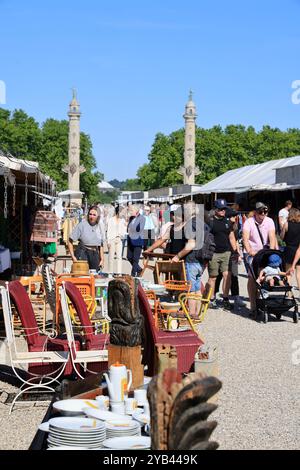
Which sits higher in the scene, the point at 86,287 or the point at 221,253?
the point at 221,253

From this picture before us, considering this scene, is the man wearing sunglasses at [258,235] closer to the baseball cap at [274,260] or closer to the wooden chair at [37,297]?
the baseball cap at [274,260]

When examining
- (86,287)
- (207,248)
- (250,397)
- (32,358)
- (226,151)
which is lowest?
(250,397)

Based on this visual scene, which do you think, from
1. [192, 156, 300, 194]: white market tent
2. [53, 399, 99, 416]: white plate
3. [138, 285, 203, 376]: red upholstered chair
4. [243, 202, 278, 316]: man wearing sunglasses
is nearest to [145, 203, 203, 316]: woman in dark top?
[243, 202, 278, 316]: man wearing sunglasses

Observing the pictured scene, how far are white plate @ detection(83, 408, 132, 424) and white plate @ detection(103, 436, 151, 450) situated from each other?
A: 25cm

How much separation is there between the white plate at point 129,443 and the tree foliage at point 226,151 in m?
81.8

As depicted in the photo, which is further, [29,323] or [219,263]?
[219,263]

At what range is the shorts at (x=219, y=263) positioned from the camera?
11.7 m

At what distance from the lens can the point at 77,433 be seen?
12.0 ft

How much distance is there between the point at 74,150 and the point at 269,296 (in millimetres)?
53621

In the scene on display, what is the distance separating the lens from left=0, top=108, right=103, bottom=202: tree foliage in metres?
79.6

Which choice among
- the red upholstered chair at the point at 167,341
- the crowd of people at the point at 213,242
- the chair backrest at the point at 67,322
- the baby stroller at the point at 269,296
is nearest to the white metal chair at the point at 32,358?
the chair backrest at the point at 67,322

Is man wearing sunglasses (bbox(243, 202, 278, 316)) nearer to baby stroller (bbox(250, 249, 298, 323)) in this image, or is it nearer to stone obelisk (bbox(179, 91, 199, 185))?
baby stroller (bbox(250, 249, 298, 323))

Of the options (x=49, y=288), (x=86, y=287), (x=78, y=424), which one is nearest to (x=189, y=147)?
(x=86, y=287)

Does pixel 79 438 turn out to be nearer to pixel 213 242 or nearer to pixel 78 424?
pixel 78 424
